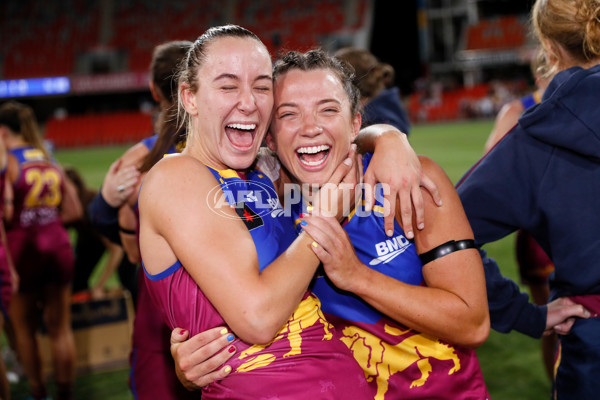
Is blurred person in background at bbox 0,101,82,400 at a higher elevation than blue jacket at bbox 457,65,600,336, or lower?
lower

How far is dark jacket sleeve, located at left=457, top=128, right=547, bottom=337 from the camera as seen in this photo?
1.95 m

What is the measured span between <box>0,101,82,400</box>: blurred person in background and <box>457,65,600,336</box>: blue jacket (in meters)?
3.24

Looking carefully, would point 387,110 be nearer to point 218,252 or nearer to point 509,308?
point 509,308

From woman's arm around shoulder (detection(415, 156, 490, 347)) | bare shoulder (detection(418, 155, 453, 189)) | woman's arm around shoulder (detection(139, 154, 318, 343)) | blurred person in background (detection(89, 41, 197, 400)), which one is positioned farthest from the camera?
blurred person in background (detection(89, 41, 197, 400))

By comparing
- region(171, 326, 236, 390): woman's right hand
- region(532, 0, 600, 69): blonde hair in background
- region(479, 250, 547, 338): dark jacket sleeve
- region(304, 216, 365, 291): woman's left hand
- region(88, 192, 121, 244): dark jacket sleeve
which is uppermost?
region(532, 0, 600, 69): blonde hair in background

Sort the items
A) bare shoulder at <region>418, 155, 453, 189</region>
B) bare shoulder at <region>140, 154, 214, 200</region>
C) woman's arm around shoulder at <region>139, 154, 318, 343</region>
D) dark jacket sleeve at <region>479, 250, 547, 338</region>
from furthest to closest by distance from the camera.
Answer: dark jacket sleeve at <region>479, 250, 547, 338</region> < bare shoulder at <region>418, 155, 453, 189</region> < bare shoulder at <region>140, 154, 214, 200</region> < woman's arm around shoulder at <region>139, 154, 318, 343</region>

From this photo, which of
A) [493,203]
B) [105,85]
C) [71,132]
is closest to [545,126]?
[493,203]

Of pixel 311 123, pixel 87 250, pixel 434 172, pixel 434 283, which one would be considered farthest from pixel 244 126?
pixel 87 250

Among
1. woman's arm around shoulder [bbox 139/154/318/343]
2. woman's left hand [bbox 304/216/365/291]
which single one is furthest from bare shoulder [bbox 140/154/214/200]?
woman's left hand [bbox 304/216/365/291]

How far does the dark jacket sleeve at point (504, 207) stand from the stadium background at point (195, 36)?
26.1m

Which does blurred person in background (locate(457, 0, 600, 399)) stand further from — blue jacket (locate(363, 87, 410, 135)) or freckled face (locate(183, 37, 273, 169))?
blue jacket (locate(363, 87, 410, 135))

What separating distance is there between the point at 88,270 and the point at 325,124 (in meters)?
4.24

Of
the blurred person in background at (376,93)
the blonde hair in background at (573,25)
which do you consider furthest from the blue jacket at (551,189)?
the blurred person in background at (376,93)

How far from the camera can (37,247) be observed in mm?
4320
